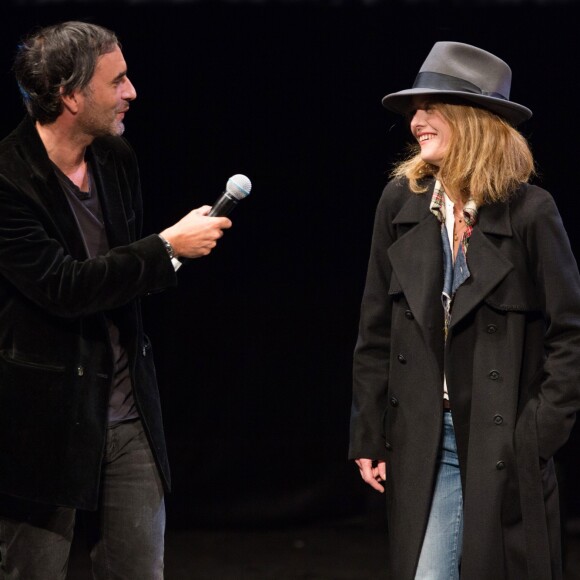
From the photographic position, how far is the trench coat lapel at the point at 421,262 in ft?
7.54

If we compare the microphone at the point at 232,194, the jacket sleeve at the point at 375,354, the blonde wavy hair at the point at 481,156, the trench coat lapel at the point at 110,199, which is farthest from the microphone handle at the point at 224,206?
the blonde wavy hair at the point at 481,156

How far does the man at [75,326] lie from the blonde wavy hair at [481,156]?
49 cm

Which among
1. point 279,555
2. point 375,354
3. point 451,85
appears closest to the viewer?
point 451,85

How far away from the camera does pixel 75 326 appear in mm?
2307

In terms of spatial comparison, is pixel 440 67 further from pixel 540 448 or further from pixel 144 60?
pixel 144 60

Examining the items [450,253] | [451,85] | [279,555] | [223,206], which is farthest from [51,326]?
[279,555]

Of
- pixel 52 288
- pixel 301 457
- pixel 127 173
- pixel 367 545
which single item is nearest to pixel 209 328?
pixel 301 457

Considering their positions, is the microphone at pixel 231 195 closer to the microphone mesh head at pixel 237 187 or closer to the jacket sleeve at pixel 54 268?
the microphone mesh head at pixel 237 187

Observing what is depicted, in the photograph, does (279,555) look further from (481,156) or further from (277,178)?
(481,156)

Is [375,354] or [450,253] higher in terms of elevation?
[450,253]

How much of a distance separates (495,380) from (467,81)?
0.61m

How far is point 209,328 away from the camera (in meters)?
4.33

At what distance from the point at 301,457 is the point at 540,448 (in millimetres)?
2247

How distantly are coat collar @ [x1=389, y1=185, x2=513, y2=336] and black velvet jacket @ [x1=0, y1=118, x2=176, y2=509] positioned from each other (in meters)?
0.49
